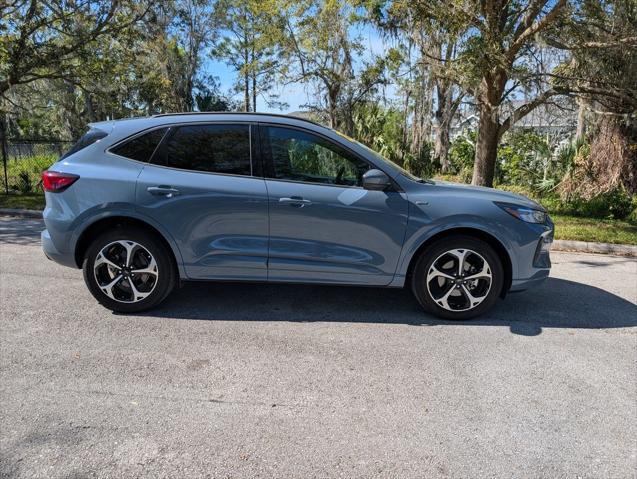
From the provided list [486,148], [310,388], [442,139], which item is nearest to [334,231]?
[310,388]

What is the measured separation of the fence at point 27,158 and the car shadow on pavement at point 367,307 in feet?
36.4

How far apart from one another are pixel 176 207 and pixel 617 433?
140 inches

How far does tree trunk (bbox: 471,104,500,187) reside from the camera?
11.0 meters

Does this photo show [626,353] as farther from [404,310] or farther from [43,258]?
[43,258]

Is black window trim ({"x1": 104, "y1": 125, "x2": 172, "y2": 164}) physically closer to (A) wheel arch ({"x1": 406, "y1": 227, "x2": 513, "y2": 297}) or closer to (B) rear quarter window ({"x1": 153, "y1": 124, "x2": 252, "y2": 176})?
(B) rear quarter window ({"x1": 153, "y1": 124, "x2": 252, "y2": 176})

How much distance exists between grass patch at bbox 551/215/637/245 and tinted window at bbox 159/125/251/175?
6.60m

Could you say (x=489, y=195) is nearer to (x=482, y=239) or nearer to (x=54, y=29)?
(x=482, y=239)

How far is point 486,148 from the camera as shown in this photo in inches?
444

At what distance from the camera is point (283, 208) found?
13.8 ft

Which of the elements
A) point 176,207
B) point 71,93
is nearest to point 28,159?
point 176,207

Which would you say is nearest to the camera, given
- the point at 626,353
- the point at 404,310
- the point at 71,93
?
the point at 626,353

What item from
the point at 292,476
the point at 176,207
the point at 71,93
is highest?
the point at 71,93

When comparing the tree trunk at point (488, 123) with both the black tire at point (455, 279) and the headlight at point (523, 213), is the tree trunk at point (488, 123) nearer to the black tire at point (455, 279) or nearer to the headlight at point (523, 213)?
the headlight at point (523, 213)

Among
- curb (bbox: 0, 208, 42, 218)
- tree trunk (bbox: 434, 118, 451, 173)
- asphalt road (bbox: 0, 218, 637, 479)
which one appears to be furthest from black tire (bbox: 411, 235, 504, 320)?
tree trunk (bbox: 434, 118, 451, 173)
